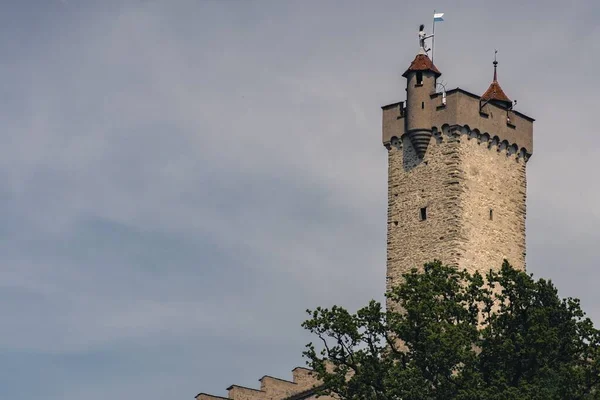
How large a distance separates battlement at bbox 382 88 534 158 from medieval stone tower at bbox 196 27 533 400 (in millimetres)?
37

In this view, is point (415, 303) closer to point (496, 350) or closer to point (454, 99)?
point (496, 350)

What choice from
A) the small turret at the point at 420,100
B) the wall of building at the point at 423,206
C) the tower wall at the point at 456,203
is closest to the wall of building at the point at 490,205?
the tower wall at the point at 456,203

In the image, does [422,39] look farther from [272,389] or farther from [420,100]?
[272,389]

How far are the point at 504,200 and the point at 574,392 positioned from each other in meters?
14.4

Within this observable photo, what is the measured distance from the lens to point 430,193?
61156mm

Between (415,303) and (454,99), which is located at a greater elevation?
(454,99)

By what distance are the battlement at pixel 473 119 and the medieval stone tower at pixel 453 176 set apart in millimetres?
37

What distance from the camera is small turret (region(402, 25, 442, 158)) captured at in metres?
61.9

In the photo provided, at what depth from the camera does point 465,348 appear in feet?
164

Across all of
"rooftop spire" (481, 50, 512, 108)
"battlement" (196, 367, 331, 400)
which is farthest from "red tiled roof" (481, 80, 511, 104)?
"battlement" (196, 367, 331, 400)

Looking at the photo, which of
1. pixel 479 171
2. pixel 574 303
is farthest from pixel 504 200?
pixel 574 303

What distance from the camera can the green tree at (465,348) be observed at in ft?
161

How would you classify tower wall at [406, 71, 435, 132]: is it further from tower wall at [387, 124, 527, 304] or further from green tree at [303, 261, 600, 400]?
green tree at [303, 261, 600, 400]

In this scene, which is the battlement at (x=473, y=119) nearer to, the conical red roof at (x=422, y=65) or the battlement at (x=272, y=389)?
the conical red roof at (x=422, y=65)
